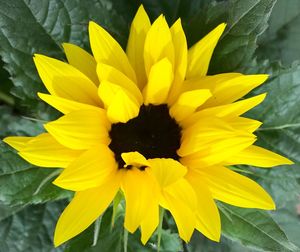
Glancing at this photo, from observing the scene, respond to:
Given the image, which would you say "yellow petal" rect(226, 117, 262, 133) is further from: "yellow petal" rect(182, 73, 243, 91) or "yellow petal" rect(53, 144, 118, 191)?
"yellow petal" rect(53, 144, 118, 191)

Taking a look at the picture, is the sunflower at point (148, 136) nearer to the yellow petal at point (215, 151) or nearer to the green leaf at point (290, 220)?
the yellow petal at point (215, 151)

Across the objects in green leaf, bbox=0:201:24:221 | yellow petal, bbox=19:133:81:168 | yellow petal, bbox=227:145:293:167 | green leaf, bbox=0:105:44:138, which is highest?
yellow petal, bbox=19:133:81:168

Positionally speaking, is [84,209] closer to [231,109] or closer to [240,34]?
[231,109]

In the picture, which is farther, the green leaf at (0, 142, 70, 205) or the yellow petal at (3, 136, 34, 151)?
the green leaf at (0, 142, 70, 205)

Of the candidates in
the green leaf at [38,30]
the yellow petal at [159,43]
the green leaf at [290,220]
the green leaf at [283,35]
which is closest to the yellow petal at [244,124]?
the yellow petal at [159,43]

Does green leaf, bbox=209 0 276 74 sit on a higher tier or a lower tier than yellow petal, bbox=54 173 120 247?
higher

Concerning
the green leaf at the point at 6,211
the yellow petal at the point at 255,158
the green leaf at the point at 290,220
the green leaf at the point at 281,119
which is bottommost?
the green leaf at the point at 290,220

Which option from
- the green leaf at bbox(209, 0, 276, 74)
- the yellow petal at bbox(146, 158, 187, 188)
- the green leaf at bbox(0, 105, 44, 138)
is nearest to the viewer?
the yellow petal at bbox(146, 158, 187, 188)

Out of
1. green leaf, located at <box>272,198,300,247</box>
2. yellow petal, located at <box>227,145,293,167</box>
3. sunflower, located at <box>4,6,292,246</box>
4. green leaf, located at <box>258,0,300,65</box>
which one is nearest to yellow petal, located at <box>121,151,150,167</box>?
sunflower, located at <box>4,6,292,246</box>
